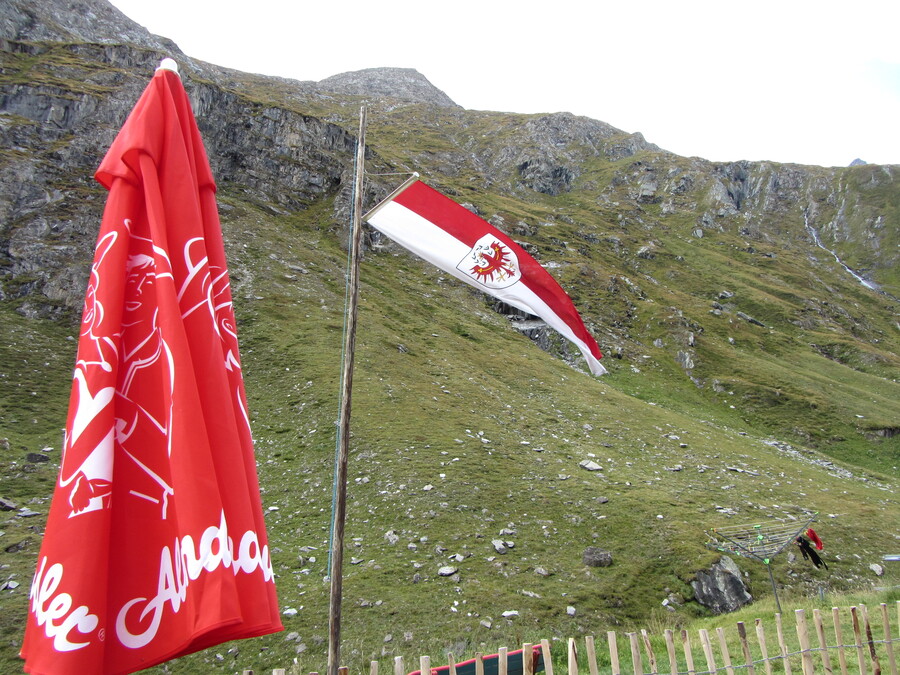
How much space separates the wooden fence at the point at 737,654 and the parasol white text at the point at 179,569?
277 centimetres

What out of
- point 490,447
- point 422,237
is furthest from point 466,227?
point 490,447

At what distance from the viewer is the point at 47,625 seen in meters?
3.13

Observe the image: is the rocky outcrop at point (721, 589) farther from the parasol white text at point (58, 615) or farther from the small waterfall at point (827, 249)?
the small waterfall at point (827, 249)

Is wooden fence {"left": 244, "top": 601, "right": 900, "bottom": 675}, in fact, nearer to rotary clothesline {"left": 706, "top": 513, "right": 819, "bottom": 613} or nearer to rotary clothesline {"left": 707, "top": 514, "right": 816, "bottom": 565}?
rotary clothesline {"left": 706, "top": 513, "right": 819, "bottom": 613}

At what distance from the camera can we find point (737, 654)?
33.8 ft

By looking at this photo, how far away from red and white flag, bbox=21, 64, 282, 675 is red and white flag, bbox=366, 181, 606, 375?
514cm

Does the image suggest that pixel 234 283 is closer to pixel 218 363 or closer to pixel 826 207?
pixel 218 363

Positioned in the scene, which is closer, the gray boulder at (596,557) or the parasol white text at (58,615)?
the parasol white text at (58,615)

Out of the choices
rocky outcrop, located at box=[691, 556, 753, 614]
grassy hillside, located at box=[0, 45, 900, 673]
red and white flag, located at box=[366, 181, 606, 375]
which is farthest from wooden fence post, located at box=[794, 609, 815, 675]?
rocky outcrop, located at box=[691, 556, 753, 614]

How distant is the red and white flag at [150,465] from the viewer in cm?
324

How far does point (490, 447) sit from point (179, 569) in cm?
2080

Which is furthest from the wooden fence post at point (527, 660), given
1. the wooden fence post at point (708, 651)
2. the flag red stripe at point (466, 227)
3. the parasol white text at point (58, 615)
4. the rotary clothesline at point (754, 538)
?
the rotary clothesline at point (754, 538)

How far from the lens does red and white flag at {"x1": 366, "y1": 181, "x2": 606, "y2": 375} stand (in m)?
9.30

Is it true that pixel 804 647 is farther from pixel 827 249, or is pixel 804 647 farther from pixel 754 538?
pixel 827 249
